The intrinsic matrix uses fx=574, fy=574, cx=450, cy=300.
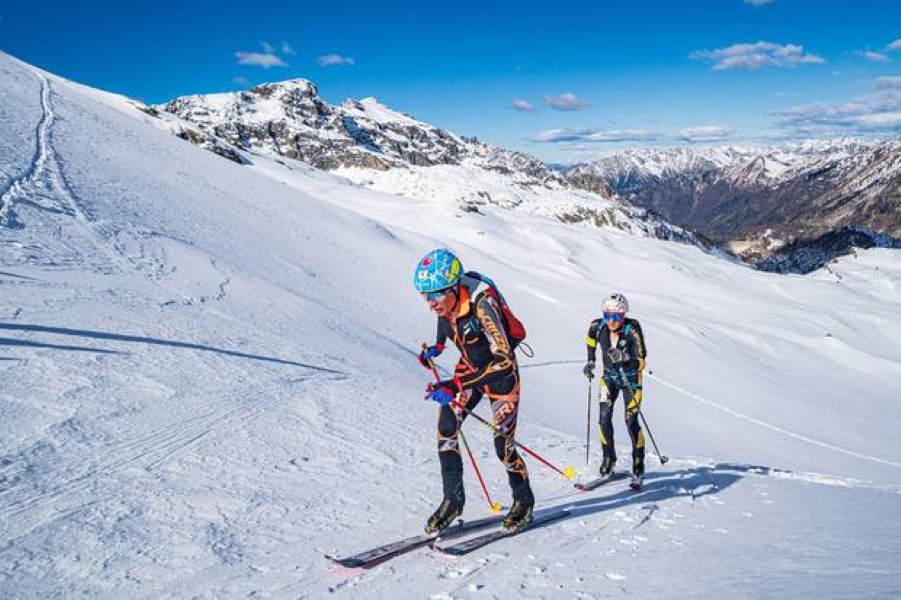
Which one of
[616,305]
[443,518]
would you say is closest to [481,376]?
[443,518]

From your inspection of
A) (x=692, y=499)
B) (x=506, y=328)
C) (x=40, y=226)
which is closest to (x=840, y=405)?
(x=692, y=499)

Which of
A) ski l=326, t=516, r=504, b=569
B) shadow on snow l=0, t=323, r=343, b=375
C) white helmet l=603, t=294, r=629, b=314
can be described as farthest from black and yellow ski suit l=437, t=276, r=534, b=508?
shadow on snow l=0, t=323, r=343, b=375

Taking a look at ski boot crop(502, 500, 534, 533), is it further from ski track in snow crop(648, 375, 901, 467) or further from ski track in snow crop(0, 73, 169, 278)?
ski track in snow crop(648, 375, 901, 467)

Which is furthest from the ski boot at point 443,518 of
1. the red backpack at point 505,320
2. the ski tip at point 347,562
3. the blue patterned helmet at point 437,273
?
the blue patterned helmet at point 437,273

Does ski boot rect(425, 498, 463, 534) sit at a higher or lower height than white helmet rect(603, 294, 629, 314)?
lower

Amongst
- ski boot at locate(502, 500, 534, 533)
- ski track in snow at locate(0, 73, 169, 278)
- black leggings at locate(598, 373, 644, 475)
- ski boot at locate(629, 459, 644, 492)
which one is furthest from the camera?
ski track in snow at locate(0, 73, 169, 278)

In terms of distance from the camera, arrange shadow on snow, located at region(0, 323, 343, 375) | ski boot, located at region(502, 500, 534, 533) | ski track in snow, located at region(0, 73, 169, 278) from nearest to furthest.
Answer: ski boot, located at region(502, 500, 534, 533), shadow on snow, located at region(0, 323, 343, 375), ski track in snow, located at region(0, 73, 169, 278)

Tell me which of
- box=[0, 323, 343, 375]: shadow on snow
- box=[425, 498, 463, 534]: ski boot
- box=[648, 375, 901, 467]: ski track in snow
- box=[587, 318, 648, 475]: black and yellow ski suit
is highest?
box=[587, 318, 648, 475]: black and yellow ski suit

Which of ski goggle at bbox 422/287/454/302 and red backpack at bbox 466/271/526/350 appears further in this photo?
red backpack at bbox 466/271/526/350

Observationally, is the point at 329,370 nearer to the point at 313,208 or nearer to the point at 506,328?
the point at 506,328

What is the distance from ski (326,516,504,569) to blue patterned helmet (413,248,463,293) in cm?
254

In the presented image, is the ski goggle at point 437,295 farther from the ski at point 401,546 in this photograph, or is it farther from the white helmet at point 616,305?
the white helmet at point 616,305

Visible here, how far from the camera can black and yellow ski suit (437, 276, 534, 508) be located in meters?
6.00

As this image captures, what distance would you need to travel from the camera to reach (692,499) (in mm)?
8297
